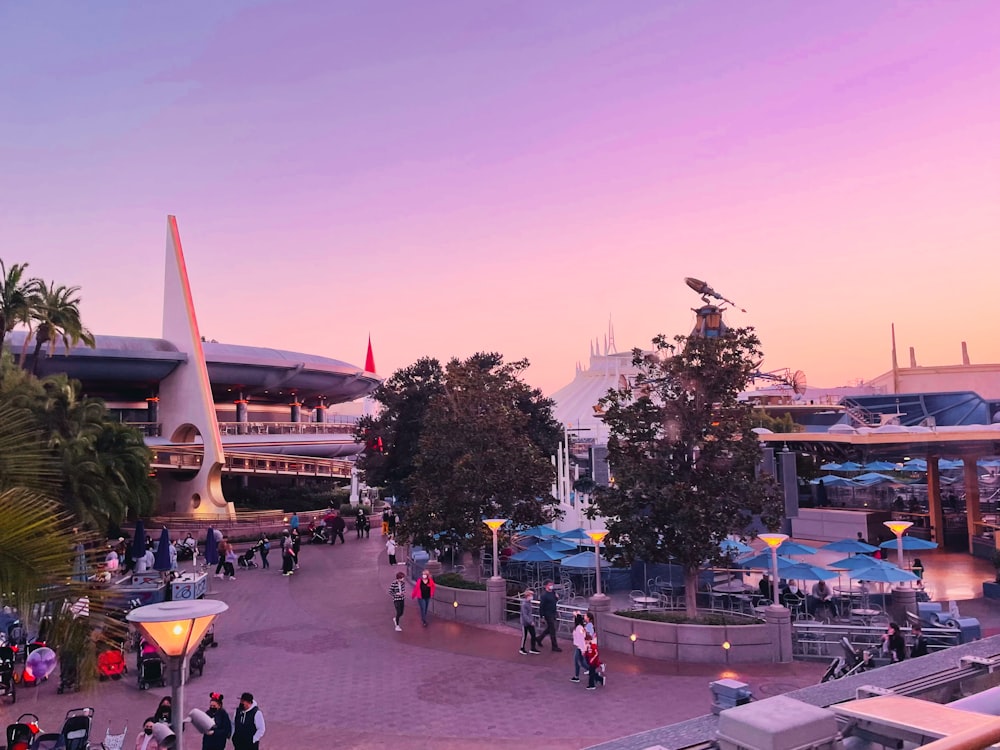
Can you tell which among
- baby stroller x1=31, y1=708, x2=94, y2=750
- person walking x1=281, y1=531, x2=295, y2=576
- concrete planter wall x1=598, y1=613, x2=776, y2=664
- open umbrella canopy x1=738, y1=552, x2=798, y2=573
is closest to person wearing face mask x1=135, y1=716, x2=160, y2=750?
baby stroller x1=31, y1=708, x2=94, y2=750

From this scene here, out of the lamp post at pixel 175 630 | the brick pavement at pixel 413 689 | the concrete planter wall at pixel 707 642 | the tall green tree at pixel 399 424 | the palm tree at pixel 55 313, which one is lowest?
the brick pavement at pixel 413 689

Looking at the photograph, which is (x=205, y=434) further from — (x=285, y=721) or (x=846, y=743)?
(x=846, y=743)

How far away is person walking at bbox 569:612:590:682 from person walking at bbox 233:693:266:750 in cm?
593

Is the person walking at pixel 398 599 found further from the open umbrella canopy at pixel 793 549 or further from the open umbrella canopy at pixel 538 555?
the open umbrella canopy at pixel 793 549

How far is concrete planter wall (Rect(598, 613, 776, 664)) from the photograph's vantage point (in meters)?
15.4

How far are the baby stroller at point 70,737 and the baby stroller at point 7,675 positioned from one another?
398 centimetres

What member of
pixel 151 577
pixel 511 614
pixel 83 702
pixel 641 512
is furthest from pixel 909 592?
pixel 151 577

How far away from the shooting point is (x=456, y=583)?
20812 mm

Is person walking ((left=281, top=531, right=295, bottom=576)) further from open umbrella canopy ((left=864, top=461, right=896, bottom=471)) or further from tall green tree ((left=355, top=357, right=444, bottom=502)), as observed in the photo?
open umbrella canopy ((left=864, top=461, right=896, bottom=471))

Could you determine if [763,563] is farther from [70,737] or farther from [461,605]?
[70,737]

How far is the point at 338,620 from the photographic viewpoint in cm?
1983

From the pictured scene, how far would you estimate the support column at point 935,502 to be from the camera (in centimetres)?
3083

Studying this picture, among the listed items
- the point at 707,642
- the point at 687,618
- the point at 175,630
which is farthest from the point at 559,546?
the point at 175,630

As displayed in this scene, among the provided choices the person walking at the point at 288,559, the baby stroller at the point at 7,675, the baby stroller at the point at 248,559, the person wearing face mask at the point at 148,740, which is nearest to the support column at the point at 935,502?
the person walking at the point at 288,559
